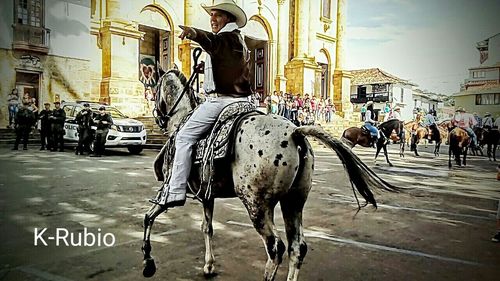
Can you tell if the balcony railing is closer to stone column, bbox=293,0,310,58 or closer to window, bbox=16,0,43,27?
window, bbox=16,0,43,27

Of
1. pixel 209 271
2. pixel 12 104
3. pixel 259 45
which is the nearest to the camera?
pixel 209 271

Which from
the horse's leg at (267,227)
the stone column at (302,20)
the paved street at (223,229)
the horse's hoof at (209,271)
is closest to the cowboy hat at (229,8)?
the horse's leg at (267,227)

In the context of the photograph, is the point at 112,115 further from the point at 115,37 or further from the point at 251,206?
the point at 251,206

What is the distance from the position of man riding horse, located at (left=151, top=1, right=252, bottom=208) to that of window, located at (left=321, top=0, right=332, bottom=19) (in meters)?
3.26

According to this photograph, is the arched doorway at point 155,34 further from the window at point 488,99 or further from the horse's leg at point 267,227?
the window at point 488,99

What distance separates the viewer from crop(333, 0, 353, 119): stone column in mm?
4625

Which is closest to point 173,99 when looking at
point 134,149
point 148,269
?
point 148,269

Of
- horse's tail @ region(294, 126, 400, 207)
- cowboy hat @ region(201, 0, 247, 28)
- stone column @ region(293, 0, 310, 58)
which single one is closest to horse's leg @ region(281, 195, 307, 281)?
horse's tail @ region(294, 126, 400, 207)

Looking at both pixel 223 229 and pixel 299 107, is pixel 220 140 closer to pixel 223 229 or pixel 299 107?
pixel 223 229

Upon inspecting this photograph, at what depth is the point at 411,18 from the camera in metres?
3.86

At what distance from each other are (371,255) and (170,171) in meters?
1.58

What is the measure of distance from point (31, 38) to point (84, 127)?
4.58 ft

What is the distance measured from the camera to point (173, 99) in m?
2.64

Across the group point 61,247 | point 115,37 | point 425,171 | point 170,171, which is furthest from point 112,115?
point 425,171
